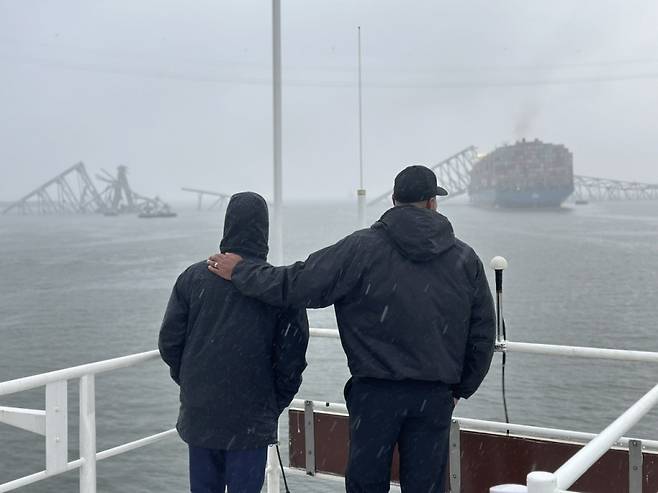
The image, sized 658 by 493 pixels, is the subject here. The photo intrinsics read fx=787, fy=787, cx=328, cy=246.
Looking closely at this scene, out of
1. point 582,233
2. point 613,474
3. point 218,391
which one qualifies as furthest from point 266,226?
point 582,233

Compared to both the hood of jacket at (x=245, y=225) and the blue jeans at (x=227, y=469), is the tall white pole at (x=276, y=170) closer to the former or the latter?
the blue jeans at (x=227, y=469)

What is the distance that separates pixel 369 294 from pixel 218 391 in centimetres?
69

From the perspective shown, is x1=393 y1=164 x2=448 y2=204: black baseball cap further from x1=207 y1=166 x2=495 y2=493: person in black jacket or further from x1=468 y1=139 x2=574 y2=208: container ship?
x1=468 y1=139 x2=574 y2=208: container ship

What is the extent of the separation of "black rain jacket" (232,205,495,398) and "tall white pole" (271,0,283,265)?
1767 mm

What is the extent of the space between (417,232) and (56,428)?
1.74 metres

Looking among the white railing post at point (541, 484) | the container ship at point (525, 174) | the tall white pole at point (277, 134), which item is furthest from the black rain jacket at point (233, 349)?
the container ship at point (525, 174)

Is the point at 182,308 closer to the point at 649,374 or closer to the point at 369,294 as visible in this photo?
the point at 369,294

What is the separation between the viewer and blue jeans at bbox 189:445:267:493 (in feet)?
9.93

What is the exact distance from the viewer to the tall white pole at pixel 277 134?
4.84 meters

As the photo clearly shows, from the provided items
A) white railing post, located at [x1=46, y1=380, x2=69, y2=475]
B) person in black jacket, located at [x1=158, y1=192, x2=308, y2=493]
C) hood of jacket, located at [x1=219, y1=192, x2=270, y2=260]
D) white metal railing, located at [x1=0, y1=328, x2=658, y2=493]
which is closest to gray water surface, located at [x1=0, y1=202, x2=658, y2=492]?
white metal railing, located at [x1=0, y1=328, x2=658, y2=493]

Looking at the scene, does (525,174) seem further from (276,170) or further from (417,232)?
(417,232)

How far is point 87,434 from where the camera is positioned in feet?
11.3

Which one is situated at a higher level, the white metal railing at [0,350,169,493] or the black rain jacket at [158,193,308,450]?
the black rain jacket at [158,193,308,450]

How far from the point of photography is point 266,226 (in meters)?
3.09
